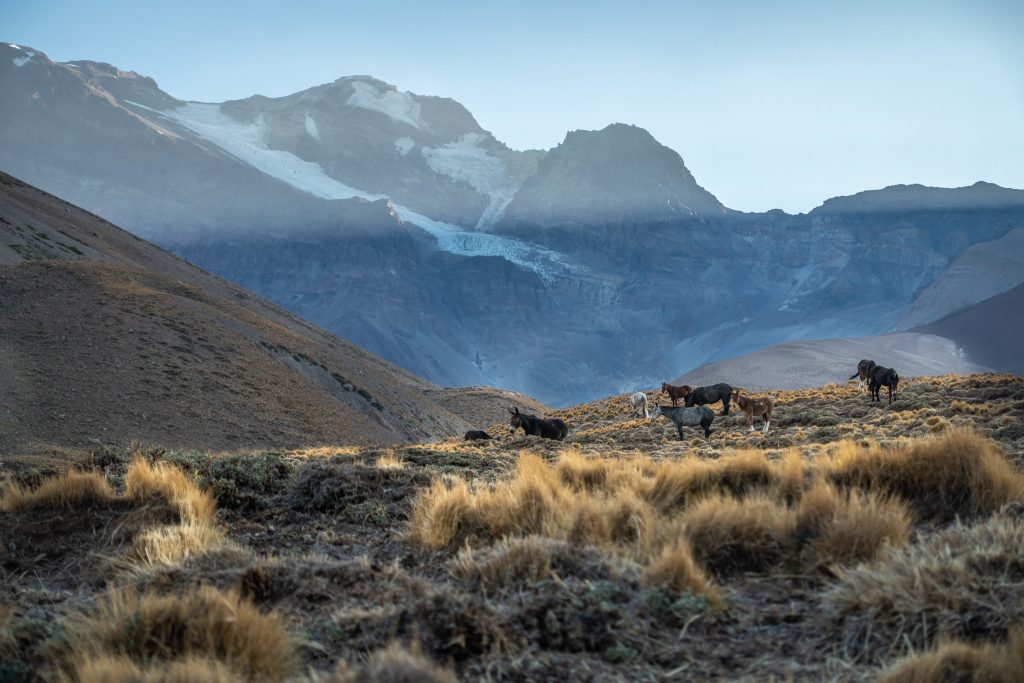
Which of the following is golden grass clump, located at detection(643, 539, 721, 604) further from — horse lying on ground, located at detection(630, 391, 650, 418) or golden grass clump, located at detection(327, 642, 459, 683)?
horse lying on ground, located at detection(630, 391, 650, 418)

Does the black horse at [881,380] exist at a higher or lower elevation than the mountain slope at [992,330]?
lower

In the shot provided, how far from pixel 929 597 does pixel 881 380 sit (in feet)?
77.7

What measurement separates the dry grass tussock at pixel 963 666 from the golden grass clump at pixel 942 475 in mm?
3525

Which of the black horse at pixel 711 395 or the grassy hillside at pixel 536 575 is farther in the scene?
the black horse at pixel 711 395

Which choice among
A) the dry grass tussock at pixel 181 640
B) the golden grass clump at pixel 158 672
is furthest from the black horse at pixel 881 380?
the golden grass clump at pixel 158 672

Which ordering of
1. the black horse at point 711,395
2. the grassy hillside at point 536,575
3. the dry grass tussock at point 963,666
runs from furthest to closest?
1. the black horse at point 711,395
2. the grassy hillside at point 536,575
3. the dry grass tussock at point 963,666

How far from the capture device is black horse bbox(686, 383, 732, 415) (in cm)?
2811

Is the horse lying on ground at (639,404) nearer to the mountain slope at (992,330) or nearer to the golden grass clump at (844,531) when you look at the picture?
the golden grass clump at (844,531)

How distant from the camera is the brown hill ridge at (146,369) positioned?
33.9m

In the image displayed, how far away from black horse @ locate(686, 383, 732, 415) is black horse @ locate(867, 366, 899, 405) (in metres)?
4.93

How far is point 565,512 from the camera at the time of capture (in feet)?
27.0

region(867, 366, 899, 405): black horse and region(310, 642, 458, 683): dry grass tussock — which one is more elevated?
region(867, 366, 899, 405): black horse

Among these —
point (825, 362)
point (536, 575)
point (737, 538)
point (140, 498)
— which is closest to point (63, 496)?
point (140, 498)

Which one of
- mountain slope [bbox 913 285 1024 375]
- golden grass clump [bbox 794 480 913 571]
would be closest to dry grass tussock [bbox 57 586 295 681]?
golden grass clump [bbox 794 480 913 571]
